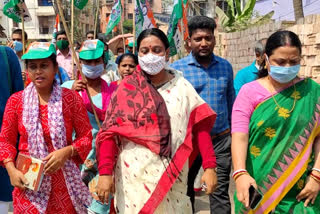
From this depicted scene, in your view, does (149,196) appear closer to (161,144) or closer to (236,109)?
(161,144)

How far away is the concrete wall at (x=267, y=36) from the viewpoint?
7.93 metres

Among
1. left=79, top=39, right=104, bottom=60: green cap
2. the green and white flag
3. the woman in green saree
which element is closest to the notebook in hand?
the woman in green saree

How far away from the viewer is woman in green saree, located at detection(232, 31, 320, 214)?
3.21 m

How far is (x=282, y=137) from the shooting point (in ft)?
10.6

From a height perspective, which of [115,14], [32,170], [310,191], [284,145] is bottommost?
[310,191]

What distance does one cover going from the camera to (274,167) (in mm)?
3246

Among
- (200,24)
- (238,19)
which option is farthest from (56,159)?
(238,19)

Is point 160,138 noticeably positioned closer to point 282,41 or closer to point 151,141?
point 151,141

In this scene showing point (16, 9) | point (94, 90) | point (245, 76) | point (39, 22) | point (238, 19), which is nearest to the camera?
point (94, 90)

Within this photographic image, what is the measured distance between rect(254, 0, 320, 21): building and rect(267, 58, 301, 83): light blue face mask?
716 inches

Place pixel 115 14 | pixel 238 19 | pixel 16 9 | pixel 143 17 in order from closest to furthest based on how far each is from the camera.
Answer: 1. pixel 16 9
2. pixel 143 17
3. pixel 115 14
4. pixel 238 19

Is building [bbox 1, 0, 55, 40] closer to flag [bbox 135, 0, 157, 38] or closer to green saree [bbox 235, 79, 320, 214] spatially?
flag [bbox 135, 0, 157, 38]

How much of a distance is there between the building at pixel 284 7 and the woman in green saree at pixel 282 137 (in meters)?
18.1

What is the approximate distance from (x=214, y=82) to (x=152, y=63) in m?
1.55
